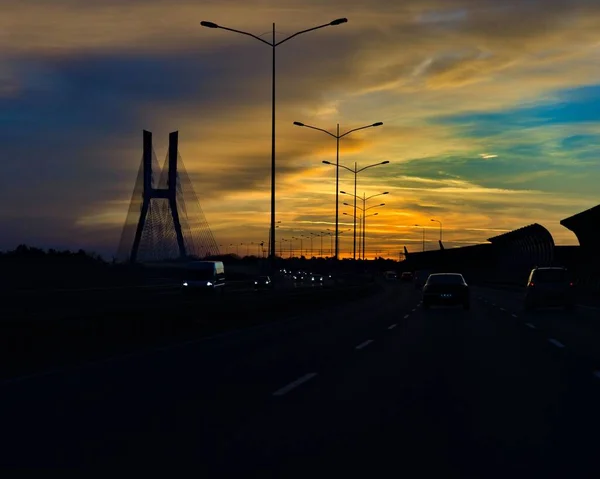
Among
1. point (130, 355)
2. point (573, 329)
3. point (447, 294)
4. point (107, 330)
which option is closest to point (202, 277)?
point (447, 294)

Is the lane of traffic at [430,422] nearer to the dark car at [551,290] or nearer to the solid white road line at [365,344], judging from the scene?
the solid white road line at [365,344]

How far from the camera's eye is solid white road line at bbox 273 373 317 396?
13326 mm

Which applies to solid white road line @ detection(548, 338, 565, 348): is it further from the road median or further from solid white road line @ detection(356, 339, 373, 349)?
the road median

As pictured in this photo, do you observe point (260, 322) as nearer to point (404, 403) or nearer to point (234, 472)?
point (404, 403)

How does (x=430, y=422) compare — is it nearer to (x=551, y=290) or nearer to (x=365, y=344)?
(x=365, y=344)

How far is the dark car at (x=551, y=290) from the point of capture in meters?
42.1

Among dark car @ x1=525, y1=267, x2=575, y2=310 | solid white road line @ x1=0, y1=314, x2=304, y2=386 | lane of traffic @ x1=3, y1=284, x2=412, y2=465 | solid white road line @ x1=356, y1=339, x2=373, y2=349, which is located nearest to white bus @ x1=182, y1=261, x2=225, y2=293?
dark car @ x1=525, y1=267, x2=575, y2=310

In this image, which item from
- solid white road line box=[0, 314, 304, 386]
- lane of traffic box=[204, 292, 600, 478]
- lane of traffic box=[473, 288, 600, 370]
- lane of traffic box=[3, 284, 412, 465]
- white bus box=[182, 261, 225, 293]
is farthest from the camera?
white bus box=[182, 261, 225, 293]

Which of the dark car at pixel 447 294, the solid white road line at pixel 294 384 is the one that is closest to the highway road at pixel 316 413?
the solid white road line at pixel 294 384

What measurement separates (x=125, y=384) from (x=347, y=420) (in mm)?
4812

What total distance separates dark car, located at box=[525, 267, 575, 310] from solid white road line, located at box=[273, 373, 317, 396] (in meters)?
28.4

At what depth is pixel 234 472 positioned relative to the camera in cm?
807

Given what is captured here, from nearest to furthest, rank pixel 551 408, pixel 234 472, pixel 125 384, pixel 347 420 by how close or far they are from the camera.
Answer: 1. pixel 234 472
2. pixel 347 420
3. pixel 551 408
4. pixel 125 384

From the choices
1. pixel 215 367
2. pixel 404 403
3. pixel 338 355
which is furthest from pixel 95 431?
pixel 338 355
